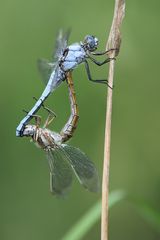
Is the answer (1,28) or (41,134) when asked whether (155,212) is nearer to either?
(41,134)

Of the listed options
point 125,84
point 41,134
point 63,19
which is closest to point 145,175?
point 125,84

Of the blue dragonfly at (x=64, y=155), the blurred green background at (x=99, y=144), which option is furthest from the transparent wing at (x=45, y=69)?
the blurred green background at (x=99, y=144)

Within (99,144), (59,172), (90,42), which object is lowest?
(59,172)

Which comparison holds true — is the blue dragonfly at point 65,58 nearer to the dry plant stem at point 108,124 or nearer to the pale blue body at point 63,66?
the pale blue body at point 63,66

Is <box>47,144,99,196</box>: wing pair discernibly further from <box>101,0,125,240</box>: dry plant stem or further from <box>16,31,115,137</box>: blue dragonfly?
<box>101,0,125,240</box>: dry plant stem

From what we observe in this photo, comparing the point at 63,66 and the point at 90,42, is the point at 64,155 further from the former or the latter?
the point at 90,42

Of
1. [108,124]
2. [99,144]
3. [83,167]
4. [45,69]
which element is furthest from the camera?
[99,144]

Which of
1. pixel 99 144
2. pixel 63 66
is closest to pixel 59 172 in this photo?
pixel 63 66
